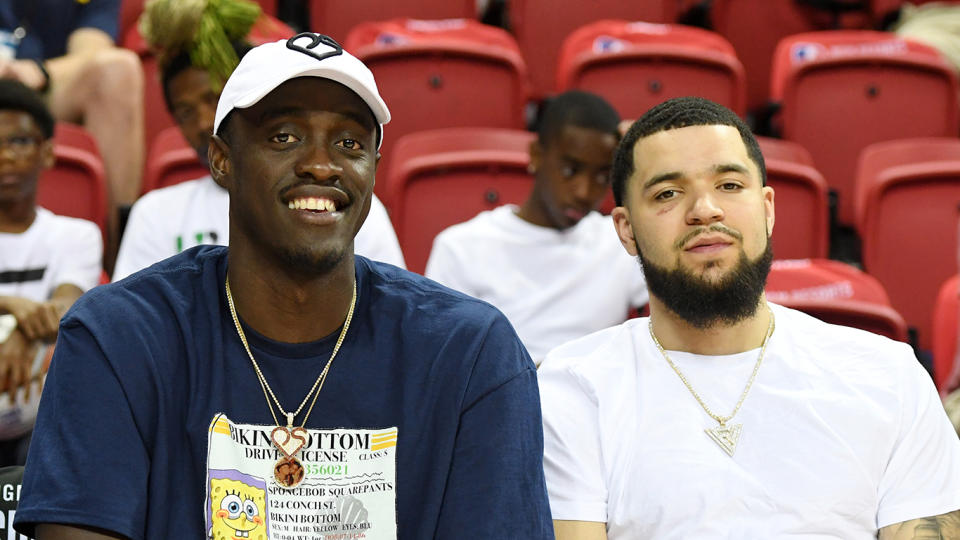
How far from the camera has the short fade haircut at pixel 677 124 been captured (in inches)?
89.8

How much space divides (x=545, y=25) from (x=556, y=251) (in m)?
1.73

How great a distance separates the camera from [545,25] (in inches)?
202

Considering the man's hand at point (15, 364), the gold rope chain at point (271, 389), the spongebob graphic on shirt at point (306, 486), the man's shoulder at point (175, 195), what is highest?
the man's shoulder at point (175, 195)

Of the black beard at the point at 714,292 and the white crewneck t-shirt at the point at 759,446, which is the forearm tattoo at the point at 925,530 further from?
the black beard at the point at 714,292

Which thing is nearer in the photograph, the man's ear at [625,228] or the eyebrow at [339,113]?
the eyebrow at [339,113]

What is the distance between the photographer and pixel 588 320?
3.55m

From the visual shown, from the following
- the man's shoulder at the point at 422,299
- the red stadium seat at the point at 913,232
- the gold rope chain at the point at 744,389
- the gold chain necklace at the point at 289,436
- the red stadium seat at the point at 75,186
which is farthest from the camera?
the red stadium seat at the point at 913,232

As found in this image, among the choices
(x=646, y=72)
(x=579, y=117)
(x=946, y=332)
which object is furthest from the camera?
(x=646, y=72)

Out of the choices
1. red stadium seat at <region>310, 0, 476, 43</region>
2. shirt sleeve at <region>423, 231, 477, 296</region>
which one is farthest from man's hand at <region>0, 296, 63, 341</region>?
red stadium seat at <region>310, 0, 476, 43</region>

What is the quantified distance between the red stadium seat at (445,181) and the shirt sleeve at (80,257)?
89 cm

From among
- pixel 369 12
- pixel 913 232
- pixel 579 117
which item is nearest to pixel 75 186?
pixel 579 117

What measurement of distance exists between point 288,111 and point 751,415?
2.95 feet

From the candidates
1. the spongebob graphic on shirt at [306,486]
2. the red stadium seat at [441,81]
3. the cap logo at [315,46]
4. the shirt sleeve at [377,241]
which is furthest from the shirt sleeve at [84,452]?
the red stadium seat at [441,81]

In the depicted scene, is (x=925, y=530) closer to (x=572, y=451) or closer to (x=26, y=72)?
(x=572, y=451)
